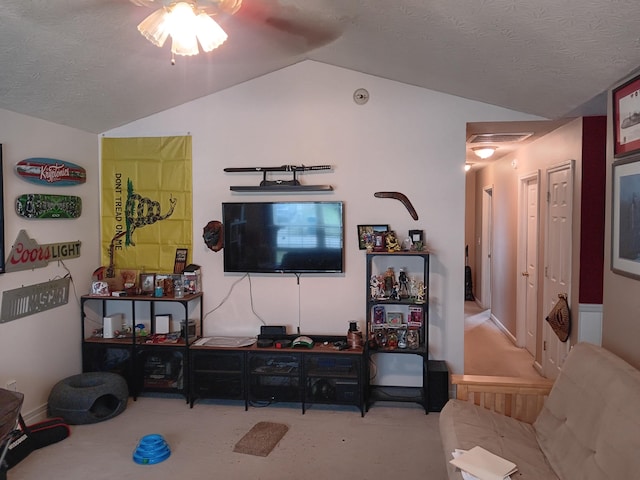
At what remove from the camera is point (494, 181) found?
6.61 m

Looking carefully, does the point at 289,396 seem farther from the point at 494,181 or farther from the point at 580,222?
the point at 494,181

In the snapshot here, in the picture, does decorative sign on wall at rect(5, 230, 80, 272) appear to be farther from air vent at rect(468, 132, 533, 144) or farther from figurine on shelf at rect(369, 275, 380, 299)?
air vent at rect(468, 132, 533, 144)

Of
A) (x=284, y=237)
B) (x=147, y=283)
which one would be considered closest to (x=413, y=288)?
(x=284, y=237)

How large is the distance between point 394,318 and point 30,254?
2.83 m

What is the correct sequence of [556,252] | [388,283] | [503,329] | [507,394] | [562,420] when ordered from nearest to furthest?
[562,420] → [507,394] → [388,283] → [556,252] → [503,329]

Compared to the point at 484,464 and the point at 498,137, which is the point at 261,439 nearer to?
the point at 484,464

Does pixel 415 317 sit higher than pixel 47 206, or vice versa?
pixel 47 206

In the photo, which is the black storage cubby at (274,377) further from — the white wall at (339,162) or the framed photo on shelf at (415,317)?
the framed photo on shelf at (415,317)

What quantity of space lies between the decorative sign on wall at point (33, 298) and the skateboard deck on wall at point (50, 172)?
30.7 inches

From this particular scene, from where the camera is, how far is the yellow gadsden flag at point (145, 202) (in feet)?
13.6

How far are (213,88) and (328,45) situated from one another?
3.68 ft

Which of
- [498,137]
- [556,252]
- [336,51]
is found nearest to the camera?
[336,51]

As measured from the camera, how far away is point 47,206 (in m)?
3.55

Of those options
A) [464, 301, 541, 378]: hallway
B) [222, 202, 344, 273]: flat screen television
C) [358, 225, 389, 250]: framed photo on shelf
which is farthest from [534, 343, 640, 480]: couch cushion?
[464, 301, 541, 378]: hallway
